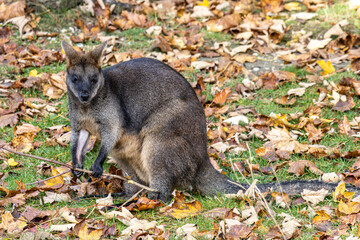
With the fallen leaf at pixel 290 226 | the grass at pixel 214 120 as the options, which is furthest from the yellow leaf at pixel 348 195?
the fallen leaf at pixel 290 226

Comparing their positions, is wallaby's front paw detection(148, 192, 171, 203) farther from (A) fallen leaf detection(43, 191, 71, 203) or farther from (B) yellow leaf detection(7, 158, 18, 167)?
(B) yellow leaf detection(7, 158, 18, 167)

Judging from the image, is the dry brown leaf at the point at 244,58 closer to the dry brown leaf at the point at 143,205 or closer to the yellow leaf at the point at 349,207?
the dry brown leaf at the point at 143,205

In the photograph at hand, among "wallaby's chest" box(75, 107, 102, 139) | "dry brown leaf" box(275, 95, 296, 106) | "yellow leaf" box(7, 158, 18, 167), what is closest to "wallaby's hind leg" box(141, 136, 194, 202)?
"wallaby's chest" box(75, 107, 102, 139)

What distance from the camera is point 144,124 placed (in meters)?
4.25

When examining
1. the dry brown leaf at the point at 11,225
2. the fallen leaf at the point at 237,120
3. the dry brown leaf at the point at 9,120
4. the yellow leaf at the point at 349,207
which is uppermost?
the dry brown leaf at the point at 11,225

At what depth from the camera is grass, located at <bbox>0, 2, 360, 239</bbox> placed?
3836 mm

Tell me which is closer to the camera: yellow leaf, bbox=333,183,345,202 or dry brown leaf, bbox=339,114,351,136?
yellow leaf, bbox=333,183,345,202

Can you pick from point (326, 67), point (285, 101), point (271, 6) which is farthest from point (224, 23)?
point (285, 101)

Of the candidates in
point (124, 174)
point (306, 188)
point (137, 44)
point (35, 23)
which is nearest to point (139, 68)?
point (124, 174)

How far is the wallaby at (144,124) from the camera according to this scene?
411 centimetres

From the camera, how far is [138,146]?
4273mm

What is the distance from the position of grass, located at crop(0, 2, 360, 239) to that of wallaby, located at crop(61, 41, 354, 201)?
0.25 meters

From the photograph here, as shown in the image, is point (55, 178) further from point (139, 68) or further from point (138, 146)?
point (139, 68)

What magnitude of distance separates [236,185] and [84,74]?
1.60m
